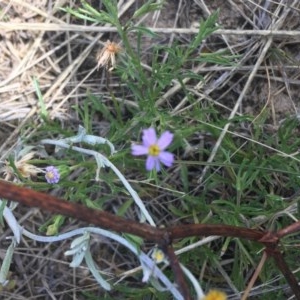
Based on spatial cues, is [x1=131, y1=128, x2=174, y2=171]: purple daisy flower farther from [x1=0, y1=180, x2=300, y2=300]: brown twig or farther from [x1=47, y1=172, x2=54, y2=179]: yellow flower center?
[x1=47, y1=172, x2=54, y2=179]: yellow flower center

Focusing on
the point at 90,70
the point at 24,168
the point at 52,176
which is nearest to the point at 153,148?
the point at 52,176

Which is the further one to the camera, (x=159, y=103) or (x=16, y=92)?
(x=16, y=92)

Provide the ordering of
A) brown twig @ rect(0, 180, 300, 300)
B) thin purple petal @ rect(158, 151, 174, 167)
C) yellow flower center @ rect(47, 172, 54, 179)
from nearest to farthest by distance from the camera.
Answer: brown twig @ rect(0, 180, 300, 300), thin purple petal @ rect(158, 151, 174, 167), yellow flower center @ rect(47, 172, 54, 179)

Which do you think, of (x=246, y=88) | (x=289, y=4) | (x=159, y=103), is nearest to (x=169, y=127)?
(x=159, y=103)

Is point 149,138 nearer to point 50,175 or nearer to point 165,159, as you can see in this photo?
point 165,159

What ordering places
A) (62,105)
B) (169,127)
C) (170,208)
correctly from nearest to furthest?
(169,127) → (170,208) → (62,105)

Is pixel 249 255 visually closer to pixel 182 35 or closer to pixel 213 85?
pixel 213 85

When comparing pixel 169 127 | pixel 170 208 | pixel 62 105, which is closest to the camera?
pixel 169 127

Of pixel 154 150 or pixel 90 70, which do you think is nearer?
pixel 154 150

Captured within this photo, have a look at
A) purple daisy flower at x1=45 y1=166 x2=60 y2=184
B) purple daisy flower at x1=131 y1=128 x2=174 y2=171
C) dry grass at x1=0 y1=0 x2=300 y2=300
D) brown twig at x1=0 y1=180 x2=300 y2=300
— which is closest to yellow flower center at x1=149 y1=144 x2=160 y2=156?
purple daisy flower at x1=131 y1=128 x2=174 y2=171
